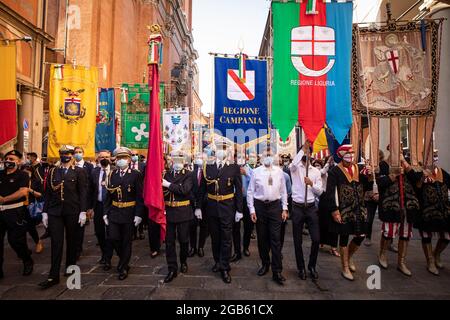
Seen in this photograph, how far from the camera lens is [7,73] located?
5.71 metres

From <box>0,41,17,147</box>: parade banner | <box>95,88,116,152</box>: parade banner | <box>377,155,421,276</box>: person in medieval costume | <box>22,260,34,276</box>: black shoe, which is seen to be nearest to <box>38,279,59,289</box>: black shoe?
<box>22,260,34,276</box>: black shoe

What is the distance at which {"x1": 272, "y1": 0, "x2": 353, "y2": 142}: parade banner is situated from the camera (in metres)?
5.28

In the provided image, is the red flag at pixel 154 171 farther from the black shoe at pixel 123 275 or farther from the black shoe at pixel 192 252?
the black shoe at pixel 192 252

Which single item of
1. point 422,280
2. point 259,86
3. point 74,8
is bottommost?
point 422,280

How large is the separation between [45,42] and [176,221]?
15.8m

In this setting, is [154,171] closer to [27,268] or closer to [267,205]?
[267,205]

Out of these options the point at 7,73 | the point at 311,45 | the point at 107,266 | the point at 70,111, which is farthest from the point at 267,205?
the point at 70,111

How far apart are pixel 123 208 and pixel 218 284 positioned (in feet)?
6.57

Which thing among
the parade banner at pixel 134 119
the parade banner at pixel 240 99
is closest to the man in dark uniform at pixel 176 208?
the parade banner at pixel 240 99

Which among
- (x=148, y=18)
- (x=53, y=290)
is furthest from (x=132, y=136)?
(x=148, y=18)

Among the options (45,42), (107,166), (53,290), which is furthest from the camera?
(45,42)

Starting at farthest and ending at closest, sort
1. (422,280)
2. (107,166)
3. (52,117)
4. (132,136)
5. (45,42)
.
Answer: (45,42)
(132,136)
(52,117)
(107,166)
(422,280)
